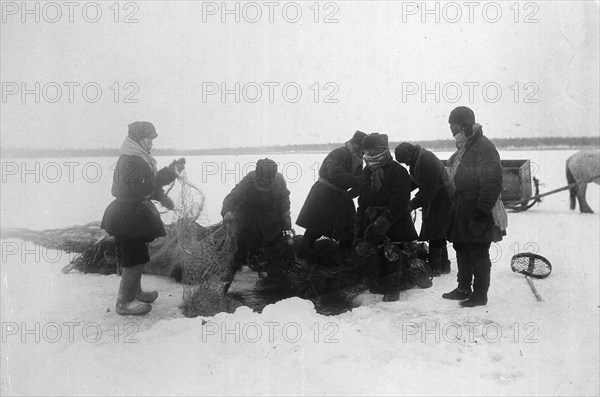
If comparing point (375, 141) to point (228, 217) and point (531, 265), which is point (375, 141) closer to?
point (228, 217)

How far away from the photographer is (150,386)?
2301 millimetres

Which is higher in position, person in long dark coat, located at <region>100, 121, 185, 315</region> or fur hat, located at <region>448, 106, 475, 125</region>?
fur hat, located at <region>448, 106, 475, 125</region>

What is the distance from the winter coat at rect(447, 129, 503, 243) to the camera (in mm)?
2816

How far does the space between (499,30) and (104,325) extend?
3.72 metres

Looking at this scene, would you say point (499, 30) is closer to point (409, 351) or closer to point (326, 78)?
point (326, 78)

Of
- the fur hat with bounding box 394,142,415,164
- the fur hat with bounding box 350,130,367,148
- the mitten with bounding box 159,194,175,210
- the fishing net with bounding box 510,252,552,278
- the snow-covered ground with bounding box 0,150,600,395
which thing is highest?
the fur hat with bounding box 350,130,367,148

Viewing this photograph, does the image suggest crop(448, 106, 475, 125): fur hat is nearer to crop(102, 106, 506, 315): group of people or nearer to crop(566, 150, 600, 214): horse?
crop(102, 106, 506, 315): group of people

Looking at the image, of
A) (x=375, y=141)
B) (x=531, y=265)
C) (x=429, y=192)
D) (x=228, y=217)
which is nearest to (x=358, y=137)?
(x=375, y=141)

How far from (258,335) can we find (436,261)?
1.68 m

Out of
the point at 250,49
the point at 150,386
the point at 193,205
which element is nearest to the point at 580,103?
the point at 250,49

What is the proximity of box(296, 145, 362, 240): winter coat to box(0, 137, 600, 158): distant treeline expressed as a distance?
8.2 inches

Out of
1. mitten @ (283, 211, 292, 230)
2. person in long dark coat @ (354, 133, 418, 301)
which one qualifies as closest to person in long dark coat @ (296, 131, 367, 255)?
mitten @ (283, 211, 292, 230)

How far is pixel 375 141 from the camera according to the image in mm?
3254

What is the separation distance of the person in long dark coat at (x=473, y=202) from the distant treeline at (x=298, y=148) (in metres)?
0.21
